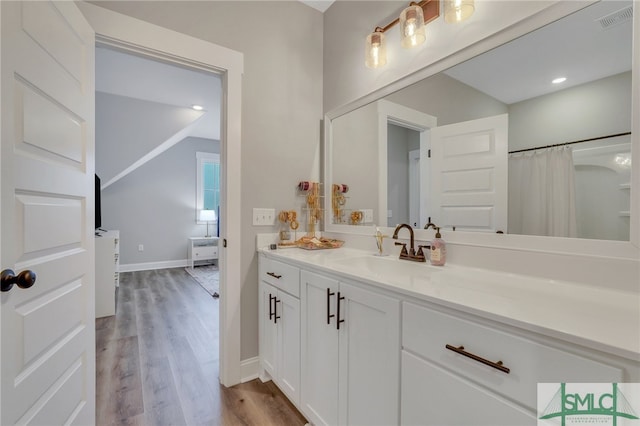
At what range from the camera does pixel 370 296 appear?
103 cm

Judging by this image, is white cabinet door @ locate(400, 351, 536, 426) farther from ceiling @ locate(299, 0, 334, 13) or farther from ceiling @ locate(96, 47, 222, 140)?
ceiling @ locate(96, 47, 222, 140)

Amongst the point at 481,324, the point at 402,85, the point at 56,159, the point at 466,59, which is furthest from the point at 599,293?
the point at 56,159

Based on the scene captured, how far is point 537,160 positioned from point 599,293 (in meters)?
0.50

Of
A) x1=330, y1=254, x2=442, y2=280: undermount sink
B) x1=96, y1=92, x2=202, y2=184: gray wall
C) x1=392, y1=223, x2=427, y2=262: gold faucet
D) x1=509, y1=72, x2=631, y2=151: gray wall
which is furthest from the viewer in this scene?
x1=96, y1=92, x2=202, y2=184: gray wall

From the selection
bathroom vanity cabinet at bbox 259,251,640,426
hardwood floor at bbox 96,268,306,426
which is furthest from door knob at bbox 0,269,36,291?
hardwood floor at bbox 96,268,306,426

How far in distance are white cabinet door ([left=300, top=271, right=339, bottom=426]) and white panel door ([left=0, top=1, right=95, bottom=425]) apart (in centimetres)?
98

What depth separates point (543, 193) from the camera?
105cm

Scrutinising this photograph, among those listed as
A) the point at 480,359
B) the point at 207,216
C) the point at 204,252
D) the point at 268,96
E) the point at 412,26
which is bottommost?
the point at 204,252

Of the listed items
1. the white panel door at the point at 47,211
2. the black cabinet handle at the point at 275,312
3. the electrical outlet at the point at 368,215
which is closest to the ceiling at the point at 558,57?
the electrical outlet at the point at 368,215

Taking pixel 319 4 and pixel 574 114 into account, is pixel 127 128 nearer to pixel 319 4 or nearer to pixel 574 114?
pixel 319 4

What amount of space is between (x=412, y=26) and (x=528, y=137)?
2.62ft

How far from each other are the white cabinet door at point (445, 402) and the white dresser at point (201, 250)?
16.8 ft

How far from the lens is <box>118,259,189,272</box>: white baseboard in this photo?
5.02 m

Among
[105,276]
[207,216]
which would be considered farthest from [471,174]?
[207,216]
